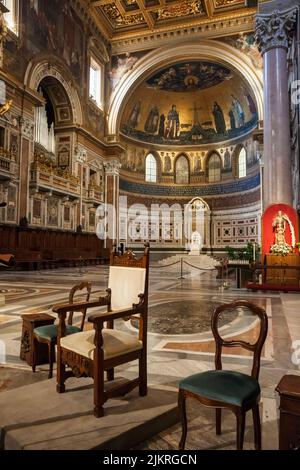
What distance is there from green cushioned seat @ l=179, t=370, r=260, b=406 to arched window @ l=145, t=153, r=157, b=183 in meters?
27.6

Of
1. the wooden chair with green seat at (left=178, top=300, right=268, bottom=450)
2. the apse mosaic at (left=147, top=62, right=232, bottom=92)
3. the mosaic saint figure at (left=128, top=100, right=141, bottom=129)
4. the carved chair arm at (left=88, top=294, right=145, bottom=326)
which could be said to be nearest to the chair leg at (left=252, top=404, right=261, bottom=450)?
the wooden chair with green seat at (left=178, top=300, right=268, bottom=450)

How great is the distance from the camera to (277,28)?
12.0 meters

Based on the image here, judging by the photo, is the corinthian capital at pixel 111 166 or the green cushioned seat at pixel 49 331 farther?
the corinthian capital at pixel 111 166

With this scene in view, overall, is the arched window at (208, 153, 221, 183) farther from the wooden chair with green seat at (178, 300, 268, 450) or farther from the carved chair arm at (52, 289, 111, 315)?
the wooden chair with green seat at (178, 300, 268, 450)

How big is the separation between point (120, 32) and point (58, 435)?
26956 mm

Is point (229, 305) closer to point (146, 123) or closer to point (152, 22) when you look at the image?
point (152, 22)

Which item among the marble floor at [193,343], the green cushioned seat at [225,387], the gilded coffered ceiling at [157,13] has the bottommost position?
the marble floor at [193,343]

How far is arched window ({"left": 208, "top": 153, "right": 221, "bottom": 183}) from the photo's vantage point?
95.4 ft

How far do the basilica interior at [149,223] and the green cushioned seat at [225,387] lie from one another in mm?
11

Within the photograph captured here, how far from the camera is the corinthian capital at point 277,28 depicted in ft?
39.0

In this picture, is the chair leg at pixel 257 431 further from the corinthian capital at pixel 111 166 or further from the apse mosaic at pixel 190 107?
the apse mosaic at pixel 190 107

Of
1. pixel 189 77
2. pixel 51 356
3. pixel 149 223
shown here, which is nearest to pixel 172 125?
pixel 189 77

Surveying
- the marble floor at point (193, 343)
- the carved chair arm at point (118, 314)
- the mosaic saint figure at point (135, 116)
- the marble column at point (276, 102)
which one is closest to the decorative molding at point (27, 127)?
the marble floor at point (193, 343)

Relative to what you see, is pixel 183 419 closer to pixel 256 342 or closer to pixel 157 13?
pixel 256 342
